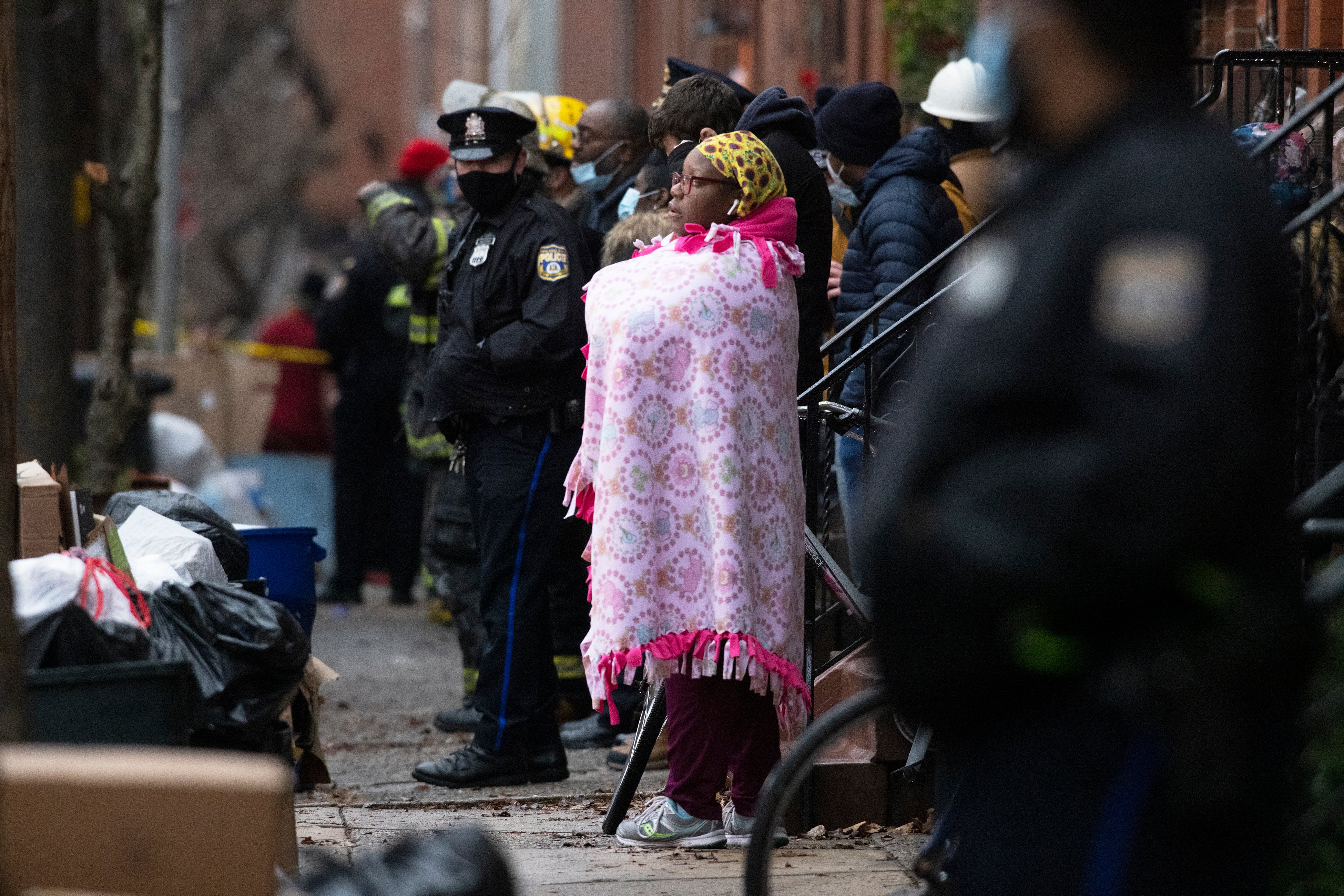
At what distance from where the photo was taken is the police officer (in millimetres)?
5840

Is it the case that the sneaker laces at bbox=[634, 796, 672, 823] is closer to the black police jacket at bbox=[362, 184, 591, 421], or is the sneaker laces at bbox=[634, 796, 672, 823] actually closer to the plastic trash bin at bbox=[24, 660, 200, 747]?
the black police jacket at bbox=[362, 184, 591, 421]

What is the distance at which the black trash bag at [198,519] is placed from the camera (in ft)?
16.5

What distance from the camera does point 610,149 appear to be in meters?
7.46

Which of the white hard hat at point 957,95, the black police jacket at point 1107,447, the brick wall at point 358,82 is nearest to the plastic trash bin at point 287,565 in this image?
the white hard hat at point 957,95

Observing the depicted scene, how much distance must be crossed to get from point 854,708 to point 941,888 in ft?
1.31

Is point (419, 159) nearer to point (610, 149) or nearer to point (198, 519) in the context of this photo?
point (610, 149)

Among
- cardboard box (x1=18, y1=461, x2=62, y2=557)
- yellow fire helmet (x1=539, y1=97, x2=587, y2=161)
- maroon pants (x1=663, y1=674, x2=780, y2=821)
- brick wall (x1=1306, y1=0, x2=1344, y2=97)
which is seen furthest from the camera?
yellow fire helmet (x1=539, y1=97, x2=587, y2=161)

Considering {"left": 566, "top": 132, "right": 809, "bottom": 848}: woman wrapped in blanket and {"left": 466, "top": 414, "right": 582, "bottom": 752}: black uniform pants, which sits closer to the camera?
{"left": 566, "top": 132, "right": 809, "bottom": 848}: woman wrapped in blanket

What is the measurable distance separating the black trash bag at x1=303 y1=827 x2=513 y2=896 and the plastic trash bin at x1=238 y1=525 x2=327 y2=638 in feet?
8.71

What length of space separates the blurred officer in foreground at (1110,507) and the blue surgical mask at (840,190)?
186 inches

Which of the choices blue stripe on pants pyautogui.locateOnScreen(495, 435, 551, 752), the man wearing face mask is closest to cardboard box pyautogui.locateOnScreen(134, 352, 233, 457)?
the man wearing face mask

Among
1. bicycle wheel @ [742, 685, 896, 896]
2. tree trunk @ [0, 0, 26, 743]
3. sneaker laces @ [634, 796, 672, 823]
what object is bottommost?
sneaker laces @ [634, 796, 672, 823]

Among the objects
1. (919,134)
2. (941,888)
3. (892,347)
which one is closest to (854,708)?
(941,888)

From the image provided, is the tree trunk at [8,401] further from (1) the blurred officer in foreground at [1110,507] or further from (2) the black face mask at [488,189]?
(2) the black face mask at [488,189]
